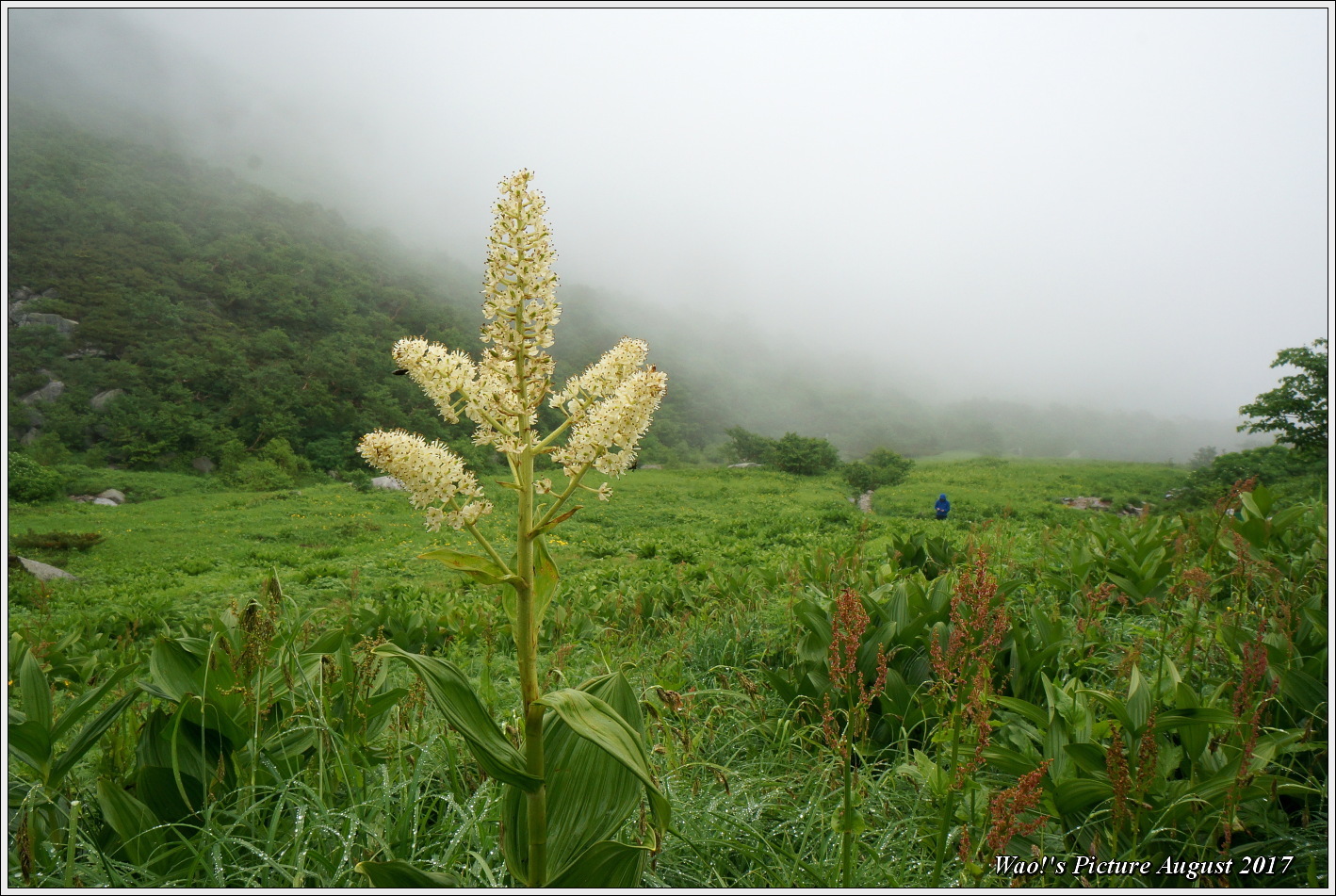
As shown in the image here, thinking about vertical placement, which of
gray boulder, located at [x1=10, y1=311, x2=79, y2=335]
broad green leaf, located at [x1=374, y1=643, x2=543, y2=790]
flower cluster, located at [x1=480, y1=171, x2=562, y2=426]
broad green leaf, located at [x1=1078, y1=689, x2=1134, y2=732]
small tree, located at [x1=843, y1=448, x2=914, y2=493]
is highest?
gray boulder, located at [x1=10, y1=311, x2=79, y2=335]

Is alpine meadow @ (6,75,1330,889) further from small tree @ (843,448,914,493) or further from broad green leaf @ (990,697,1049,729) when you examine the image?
small tree @ (843,448,914,493)

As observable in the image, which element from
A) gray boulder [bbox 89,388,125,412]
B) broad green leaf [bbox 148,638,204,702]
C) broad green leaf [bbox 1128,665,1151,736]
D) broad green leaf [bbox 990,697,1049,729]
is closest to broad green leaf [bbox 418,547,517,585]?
broad green leaf [bbox 148,638,204,702]

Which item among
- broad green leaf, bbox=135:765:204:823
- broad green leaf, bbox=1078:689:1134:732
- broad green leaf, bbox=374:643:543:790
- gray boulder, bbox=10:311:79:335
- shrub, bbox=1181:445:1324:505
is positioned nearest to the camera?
broad green leaf, bbox=374:643:543:790

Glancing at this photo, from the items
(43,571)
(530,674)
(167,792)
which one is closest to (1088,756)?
(530,674)

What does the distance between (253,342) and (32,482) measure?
39.8 feet

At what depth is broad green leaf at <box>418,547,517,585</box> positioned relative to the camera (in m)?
1.08

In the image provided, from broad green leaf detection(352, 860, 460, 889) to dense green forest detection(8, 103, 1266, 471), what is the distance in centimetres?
1061

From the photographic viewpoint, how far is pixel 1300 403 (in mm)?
11914

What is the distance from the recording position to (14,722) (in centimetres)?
170

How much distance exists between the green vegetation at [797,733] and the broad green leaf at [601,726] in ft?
1.43

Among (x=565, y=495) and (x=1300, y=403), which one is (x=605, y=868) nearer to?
(x=565, y=495)

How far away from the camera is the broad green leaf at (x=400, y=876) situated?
3.70 feet

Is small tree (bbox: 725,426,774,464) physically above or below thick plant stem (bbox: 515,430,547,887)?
below

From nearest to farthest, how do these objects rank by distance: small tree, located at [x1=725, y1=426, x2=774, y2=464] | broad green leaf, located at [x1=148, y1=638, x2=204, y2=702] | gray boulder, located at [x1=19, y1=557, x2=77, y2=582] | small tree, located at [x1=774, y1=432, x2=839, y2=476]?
1. broad green leaf, located at [x1=148, y1=638, x2=204, y2=702]
2. gray boulder, located at [x1=19, y1=557, x2=77, y2=582]
3. small tree, located at [x1=774, y1=432, x2=839, y2=476]
4. small tree, located at [x1=725, y1=426, x2=774, y2=464]
